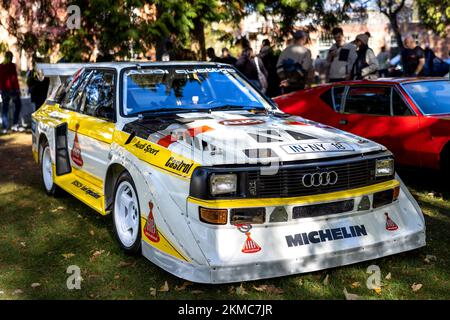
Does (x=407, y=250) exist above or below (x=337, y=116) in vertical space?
below

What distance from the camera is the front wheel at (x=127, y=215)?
14.7 feet

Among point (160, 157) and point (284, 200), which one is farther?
point (160, 157)

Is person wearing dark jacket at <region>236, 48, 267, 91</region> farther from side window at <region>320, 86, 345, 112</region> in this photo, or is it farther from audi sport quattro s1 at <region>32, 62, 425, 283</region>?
audi sport quattro s1 at <region>32, 62, 425, 283</region>

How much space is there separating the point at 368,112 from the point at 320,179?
11.8ft

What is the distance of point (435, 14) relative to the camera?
1024 inches

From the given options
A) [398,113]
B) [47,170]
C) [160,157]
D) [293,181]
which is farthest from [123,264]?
[398,113]

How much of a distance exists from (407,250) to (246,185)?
1.48m

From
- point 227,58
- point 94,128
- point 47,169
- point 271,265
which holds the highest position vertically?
point 227,58

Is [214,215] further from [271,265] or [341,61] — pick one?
[341,61]

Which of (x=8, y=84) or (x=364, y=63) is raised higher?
(x=364, y=63)

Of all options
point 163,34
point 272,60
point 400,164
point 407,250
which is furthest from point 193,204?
point 272,60

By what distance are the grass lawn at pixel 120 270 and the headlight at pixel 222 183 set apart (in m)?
0.71

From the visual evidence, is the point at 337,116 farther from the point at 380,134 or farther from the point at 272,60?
the point at 272,60

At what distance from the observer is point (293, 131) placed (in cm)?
447
